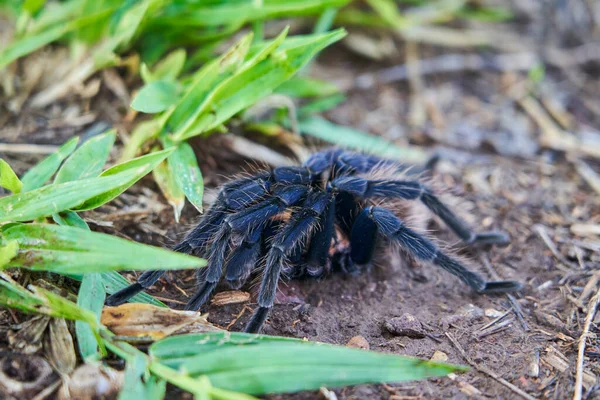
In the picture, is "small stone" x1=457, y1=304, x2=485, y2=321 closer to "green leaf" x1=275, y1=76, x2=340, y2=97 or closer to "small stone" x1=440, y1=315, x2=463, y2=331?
"small stone" x1=440, y1=315, x2=463, y2=331

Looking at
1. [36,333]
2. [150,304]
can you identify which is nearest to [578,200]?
[150,304]

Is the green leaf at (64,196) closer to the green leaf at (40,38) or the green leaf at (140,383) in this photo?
the green leaf at (140,383)

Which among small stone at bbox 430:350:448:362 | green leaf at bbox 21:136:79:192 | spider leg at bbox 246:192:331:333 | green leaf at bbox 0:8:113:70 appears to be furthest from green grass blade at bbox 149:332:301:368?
green leaf at bbox 0:8:113:70

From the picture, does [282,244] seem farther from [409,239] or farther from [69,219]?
[69,219]

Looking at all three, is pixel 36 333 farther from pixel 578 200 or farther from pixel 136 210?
pixel 578 200

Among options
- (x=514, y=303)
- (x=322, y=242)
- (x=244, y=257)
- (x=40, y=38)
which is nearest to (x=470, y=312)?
(x=514, y=303)

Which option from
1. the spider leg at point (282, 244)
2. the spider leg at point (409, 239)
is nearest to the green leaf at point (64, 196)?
the spider leg at point (282, 244)
